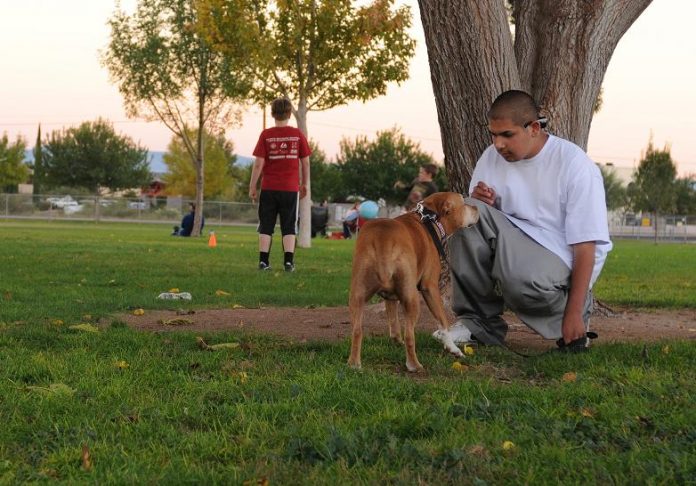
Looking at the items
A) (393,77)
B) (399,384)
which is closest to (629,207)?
(393,77)

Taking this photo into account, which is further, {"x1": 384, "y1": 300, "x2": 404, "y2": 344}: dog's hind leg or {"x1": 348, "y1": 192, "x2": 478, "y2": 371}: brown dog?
{"x1": 384, "y1": 300, "x2": 404, "y2": 344}: dog's hind leg

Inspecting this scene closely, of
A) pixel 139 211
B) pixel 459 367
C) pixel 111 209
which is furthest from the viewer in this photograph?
pixel 139 211

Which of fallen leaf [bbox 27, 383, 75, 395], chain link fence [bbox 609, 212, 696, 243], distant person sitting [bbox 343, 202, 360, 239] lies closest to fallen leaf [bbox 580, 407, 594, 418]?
fallen leaf [bbox 27, 383, 75, 395]

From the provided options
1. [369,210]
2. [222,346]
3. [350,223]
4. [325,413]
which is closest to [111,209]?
[350,223]

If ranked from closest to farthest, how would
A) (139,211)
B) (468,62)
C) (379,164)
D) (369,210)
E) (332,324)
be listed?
1. (468,62)
2. (332,324)
3. (369,210)
4. (139,211)
5. (379,164)

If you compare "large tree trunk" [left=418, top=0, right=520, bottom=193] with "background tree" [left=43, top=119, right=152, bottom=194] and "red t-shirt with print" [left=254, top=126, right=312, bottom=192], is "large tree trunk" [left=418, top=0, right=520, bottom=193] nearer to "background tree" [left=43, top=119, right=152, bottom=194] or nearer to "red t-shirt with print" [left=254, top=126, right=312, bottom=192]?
"red t-shirt with print" [left=254, top=126, right=312, bottom=192]

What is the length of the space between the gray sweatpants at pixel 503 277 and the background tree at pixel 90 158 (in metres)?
72.4

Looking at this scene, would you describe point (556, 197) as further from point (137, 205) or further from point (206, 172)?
point (206, 172)

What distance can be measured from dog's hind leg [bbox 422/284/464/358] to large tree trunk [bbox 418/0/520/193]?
195 centimetres

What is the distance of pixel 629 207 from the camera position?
6819cm

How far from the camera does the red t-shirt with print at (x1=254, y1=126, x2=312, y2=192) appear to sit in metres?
11.1

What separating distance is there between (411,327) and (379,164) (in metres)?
69.8

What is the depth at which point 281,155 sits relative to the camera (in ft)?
36.7

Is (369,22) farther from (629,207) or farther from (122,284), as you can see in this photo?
(629,207)
